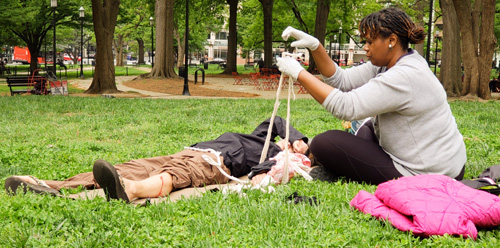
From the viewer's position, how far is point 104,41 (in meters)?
16.7

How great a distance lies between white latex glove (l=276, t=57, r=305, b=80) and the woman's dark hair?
1.96 ft

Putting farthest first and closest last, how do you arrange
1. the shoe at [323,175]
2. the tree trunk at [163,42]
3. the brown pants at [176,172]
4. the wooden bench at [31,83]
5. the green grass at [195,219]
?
the tree trunk at [163,42] < the wooden bench at [31,83] < the shoe at [323,175] < the brown pants at [176,172] < the green grass at [195,219]

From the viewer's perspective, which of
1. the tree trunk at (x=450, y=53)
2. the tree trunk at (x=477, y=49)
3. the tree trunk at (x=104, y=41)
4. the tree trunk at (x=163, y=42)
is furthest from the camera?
the tree trunk at (x=163, y=42)

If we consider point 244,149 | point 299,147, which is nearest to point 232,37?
point 299,147

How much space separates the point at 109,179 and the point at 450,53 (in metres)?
16.7

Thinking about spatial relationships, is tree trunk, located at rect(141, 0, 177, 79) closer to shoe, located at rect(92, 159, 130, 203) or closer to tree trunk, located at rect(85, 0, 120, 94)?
tree trunk, located at rect(85, 0, 120, 94)

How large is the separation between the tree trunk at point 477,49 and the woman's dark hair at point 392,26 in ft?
41.7

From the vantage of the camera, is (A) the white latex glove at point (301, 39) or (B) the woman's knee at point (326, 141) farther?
(B) the woman's knee at point (326, 141)

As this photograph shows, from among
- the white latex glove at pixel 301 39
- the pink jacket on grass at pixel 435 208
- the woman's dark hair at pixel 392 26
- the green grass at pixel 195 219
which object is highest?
the woman's dark hair at pixel 392 26

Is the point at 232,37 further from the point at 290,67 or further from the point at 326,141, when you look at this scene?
the point at 290,67

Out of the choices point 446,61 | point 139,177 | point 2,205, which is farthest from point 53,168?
point 446,61

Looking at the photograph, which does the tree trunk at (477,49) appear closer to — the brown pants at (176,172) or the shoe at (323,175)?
the shoe at (323,175)

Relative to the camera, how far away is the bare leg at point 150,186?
368 centimetres

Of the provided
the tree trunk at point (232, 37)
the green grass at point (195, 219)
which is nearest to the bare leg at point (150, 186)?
the green grass at point (195, 219)
